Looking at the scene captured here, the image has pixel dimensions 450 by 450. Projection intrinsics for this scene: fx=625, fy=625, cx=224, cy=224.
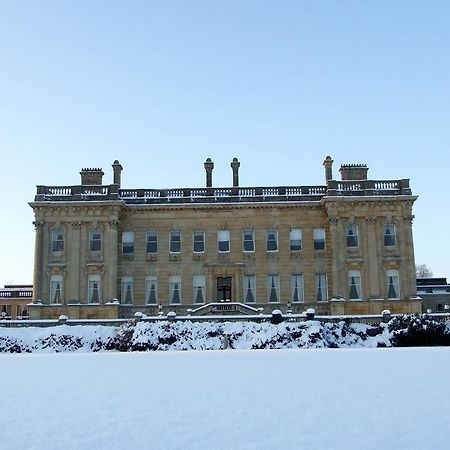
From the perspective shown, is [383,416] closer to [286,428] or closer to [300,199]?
[286,428]

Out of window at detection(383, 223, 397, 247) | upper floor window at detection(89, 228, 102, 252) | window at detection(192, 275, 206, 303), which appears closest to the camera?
window at detection(383, 223, 397, 247)

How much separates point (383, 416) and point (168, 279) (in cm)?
3702

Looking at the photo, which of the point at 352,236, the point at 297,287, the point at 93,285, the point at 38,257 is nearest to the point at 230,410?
the point at 297,287

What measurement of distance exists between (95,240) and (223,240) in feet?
29.5

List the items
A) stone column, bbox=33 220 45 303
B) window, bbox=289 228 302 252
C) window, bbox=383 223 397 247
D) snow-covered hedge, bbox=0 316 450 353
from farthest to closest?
window, bbox=289 228 302 252
window, bbox=383 223 397 247
stone column, bbox=33 220 45 303
snow-covered hedge, bbox=0 316 450 353

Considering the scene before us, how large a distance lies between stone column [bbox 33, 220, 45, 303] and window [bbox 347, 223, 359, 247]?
21236 mm

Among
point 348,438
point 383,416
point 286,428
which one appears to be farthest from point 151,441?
point 383,416

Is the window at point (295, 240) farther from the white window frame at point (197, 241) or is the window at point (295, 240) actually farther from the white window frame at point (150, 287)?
the white window frame at point (150, 287)

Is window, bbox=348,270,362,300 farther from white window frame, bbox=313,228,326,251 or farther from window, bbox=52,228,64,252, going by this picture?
window, bbox=52,228,64,252

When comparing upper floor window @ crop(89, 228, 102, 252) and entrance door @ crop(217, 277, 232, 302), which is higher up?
upper floor window @ crop(89, 228, 102, 252)

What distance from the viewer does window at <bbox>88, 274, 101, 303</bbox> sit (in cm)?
4294

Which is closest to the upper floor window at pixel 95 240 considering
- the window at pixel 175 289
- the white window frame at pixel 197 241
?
the window at pixel 175 289

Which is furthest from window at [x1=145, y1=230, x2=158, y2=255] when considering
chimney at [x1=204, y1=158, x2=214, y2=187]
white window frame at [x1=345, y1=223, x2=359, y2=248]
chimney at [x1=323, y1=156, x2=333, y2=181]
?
white window frame at [x1=345, y1=223, x2=359, y2=248]

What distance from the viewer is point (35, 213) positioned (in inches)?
1720
